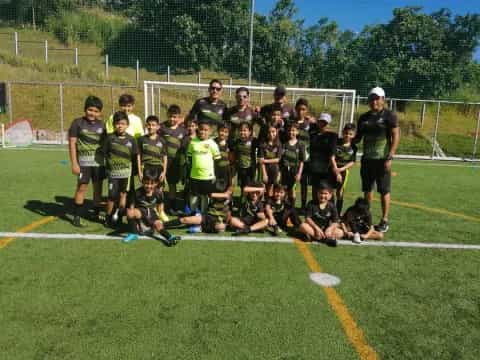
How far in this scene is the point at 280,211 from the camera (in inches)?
226

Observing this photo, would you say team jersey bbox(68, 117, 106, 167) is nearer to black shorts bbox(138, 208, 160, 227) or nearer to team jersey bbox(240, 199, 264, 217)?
black shorts bbox(138, 208, 160, 227)

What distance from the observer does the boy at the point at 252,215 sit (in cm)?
544

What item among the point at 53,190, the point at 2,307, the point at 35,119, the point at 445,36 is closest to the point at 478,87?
the point at 445,36

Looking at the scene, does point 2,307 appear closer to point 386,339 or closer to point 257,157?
point 386,339

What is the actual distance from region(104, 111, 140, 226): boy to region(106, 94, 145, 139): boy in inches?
13.0

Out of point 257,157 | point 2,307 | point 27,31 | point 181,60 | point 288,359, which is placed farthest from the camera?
point 27,31

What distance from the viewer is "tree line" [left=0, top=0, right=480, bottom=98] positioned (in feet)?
103

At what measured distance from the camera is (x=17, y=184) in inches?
317

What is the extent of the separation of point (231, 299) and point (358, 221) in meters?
2.68

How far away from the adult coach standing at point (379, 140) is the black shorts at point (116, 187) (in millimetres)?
3485

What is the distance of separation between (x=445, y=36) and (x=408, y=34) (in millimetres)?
5010

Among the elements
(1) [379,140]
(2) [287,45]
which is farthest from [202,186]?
(2) [287,45]

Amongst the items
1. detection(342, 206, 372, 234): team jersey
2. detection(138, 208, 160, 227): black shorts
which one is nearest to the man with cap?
detection(342, 206, 372, 234): team jersey

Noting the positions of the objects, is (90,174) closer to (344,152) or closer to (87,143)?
(87,143)
